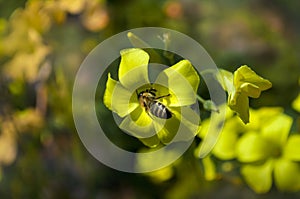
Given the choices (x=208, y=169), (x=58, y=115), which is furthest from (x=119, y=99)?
(x=58, y=115)

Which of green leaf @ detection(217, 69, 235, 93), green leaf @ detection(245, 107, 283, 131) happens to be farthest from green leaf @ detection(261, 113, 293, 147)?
green leaf @ detection(217, 69, 235, 93)

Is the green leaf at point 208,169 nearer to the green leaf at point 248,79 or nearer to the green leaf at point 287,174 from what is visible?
the green leaf at point 287,174

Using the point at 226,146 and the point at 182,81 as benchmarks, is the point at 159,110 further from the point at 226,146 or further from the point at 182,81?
the point at 226,146

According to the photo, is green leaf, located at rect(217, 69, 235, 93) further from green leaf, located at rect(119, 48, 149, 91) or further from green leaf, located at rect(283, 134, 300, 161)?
green leaf, located at rect(283, 134, 300, 161)

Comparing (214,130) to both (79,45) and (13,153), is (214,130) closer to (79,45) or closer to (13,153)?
(13,153)

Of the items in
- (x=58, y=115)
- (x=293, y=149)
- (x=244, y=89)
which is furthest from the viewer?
(x=58, y=115)

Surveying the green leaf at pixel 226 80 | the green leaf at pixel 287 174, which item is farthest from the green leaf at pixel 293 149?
the green leaf at pixel 226 80
